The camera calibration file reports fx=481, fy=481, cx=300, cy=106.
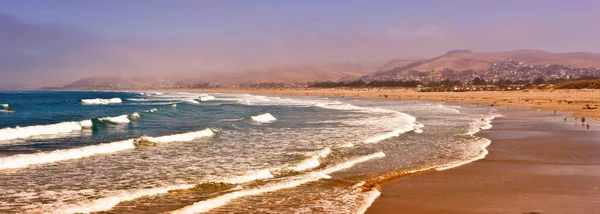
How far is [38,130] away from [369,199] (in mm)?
23003

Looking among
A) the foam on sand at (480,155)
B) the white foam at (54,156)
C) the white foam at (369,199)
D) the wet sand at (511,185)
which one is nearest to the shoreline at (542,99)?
the foam on sand at (480,155)

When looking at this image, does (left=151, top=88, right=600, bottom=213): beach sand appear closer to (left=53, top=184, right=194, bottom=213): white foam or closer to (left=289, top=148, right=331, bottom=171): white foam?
(left=289, top=148, right=331, bottom=171): white foam

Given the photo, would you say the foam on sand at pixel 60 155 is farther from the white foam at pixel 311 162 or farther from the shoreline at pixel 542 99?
the shoreline at pixel 542 99

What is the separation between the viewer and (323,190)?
11781 millimetres

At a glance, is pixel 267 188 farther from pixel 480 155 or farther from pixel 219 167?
pixel 480 155

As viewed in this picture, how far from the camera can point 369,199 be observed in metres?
10.7

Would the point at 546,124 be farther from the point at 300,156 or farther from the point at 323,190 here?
the point at 323,190

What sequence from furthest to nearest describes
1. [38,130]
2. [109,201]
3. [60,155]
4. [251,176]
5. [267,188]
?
[38,130] → [60,155] → [251,176] → [267,188] → [109,201]

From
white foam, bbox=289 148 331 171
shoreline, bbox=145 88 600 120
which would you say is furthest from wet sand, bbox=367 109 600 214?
shoreline, bbox=145 88 600 120

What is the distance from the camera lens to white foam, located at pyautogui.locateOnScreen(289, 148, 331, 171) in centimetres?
1495

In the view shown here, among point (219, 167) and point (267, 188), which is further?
point (219, 167)

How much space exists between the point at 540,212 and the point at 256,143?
1380 centimetres

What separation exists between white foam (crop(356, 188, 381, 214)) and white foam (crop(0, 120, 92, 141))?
786 inches

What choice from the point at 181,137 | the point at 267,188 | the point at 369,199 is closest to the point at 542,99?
the point at 181,137
